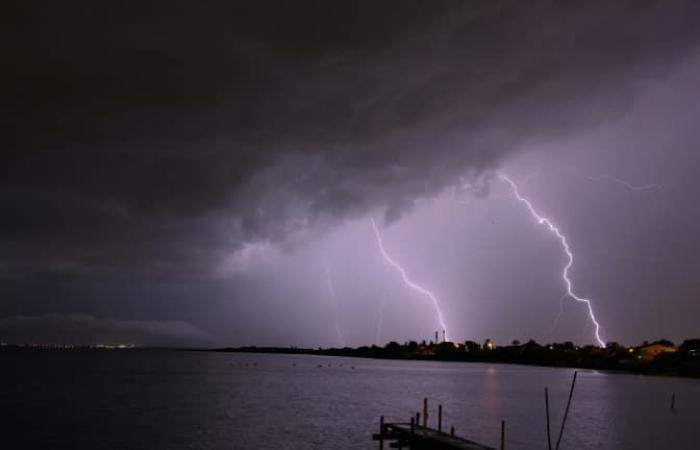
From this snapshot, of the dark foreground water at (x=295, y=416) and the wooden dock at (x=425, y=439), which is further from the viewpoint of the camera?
the dark foreground water at (x=295, y=416)

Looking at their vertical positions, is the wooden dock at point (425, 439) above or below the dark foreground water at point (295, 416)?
above

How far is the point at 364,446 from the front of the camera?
151 feet

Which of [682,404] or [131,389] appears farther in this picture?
[131,389]

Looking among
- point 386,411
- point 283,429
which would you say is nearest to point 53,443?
point 283,429

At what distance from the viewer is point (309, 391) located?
324ft

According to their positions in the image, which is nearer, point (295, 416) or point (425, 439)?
point (425, 439)

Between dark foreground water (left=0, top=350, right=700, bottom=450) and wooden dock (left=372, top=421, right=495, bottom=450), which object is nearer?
wooden dock (left=372, top=421, right=495, bottom=450)

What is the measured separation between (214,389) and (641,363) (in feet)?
439

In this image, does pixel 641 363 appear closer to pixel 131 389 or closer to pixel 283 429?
pixel 131 389

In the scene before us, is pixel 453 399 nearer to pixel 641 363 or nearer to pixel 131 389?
pixel 131 389

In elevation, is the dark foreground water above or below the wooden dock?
below

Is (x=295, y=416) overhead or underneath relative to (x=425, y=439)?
underneath

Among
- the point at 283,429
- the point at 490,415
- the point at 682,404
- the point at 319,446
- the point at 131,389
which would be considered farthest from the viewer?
the point at 131,389

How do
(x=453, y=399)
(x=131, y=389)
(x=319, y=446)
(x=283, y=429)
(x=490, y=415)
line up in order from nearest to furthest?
(x=319, y=446)
(x=283, y=429)
(x=490, y=415)
(x=453, y=399)
(x=131, y=389)
